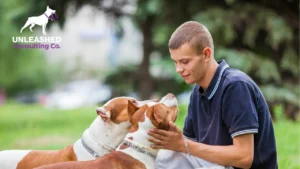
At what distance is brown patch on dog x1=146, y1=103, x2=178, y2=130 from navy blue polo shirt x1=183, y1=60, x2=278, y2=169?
1.25 ft

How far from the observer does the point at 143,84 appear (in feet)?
40.8

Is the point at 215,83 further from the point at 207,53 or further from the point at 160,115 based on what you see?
the point at 160,115

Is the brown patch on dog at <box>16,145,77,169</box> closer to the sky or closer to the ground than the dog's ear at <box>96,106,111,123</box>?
closer to the ground

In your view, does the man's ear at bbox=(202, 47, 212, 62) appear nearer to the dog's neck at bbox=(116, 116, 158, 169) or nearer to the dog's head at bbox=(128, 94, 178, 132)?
the dog's head at bbox=(128, 94, 178, 132)

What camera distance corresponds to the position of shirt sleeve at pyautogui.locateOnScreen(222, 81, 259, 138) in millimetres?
3939

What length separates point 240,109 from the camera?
3.95 metres

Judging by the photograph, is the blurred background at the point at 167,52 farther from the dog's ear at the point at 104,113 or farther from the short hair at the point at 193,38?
the short hair at the point at 193,38

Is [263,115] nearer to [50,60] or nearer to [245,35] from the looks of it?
[245,35]

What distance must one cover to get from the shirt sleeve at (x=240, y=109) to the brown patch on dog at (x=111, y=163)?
0.68m

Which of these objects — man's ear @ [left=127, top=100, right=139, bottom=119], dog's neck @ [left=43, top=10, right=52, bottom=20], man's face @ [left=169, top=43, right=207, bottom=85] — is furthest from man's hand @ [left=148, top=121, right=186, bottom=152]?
dog's neck @ [left=43, top=10, right=52, bottom=20]

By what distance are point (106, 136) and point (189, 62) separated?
0.93 m

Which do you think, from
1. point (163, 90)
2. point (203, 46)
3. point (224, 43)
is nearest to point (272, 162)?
point (203, 46)

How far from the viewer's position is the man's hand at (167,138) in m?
3.94

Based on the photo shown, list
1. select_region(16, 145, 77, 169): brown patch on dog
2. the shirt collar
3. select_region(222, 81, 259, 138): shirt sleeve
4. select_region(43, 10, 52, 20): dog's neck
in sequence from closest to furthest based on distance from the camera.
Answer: select_region(222, 81, 259, 138): shirt sleeve → the shirt collar → select_region(16, 145, 77, 169): brown patch on dog → select_region(43, 10, 52, 20): dog's neck
